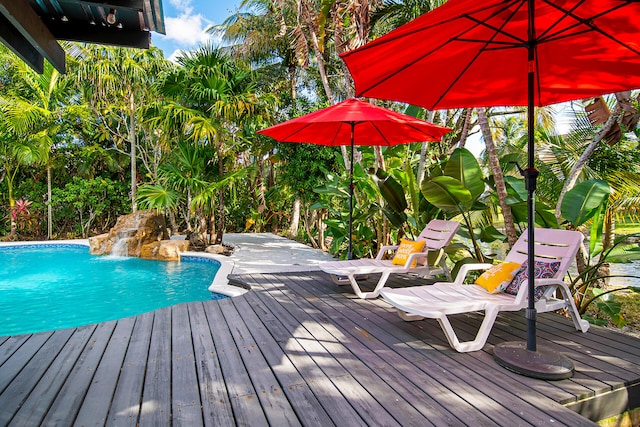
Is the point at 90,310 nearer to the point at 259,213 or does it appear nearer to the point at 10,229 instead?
the point at 259,213

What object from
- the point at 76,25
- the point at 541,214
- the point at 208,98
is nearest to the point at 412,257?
the point at 541,214

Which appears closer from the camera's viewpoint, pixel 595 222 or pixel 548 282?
pixel 548 282

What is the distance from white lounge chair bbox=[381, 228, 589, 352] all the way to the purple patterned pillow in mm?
42

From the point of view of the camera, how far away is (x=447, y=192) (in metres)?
4.34

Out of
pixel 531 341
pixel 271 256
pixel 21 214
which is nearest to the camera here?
pixel 531 341

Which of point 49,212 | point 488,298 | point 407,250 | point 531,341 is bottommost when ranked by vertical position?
point 531,341

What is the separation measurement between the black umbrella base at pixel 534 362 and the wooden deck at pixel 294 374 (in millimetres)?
60

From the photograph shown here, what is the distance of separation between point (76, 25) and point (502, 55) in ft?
11.9

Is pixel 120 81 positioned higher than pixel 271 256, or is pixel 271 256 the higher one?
pixel 120 81

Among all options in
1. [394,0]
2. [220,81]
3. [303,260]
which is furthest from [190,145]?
[394,0]

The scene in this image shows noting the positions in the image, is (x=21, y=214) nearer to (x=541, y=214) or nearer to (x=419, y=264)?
(x=419, y=264)

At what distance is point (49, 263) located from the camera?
30.8 feet

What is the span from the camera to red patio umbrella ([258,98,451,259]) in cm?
430

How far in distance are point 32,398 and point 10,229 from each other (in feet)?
44.0
